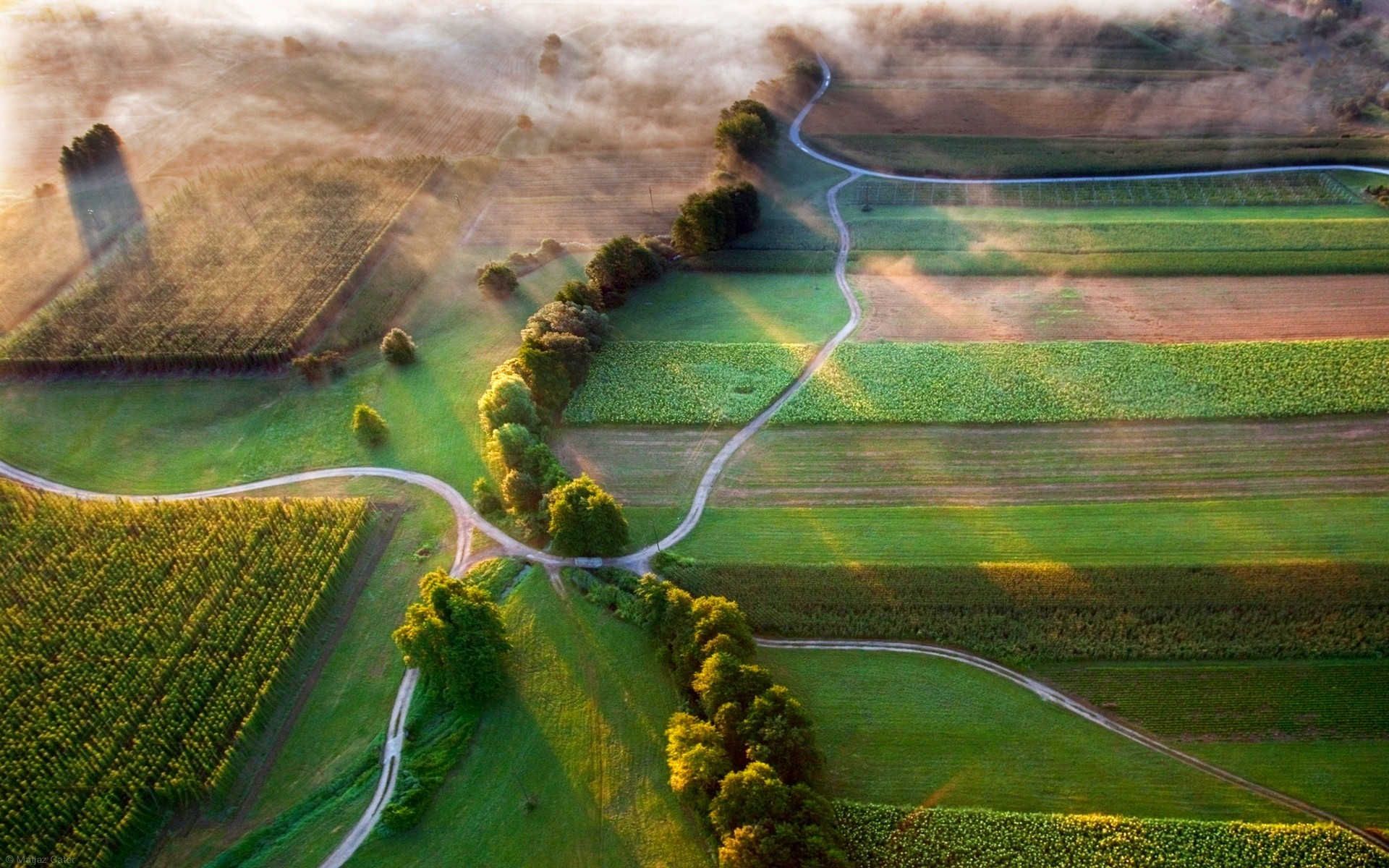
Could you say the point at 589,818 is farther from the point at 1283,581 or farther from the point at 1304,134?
the point at 1304,134

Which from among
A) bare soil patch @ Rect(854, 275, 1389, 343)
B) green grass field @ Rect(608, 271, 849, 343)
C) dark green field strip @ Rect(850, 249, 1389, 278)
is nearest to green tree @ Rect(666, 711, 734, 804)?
green grass field @ Rect(608, 271, 849, 343)

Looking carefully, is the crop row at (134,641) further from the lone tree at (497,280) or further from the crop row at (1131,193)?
the crop row at (1131,193)

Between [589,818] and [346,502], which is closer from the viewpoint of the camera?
[589,818]

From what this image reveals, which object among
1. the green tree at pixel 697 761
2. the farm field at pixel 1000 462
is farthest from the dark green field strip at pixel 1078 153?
the green tree at pixel 697 761

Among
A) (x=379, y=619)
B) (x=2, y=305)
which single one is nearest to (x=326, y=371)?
(x=379, y=619)

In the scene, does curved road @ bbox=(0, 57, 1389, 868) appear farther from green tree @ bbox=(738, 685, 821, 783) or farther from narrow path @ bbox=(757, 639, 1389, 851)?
green tree @ bbox=(738, 685, 821, 783)

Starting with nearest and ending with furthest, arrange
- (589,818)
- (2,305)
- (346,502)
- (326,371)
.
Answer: (589,818) → (346,502) → (326,371) → (2,305)
